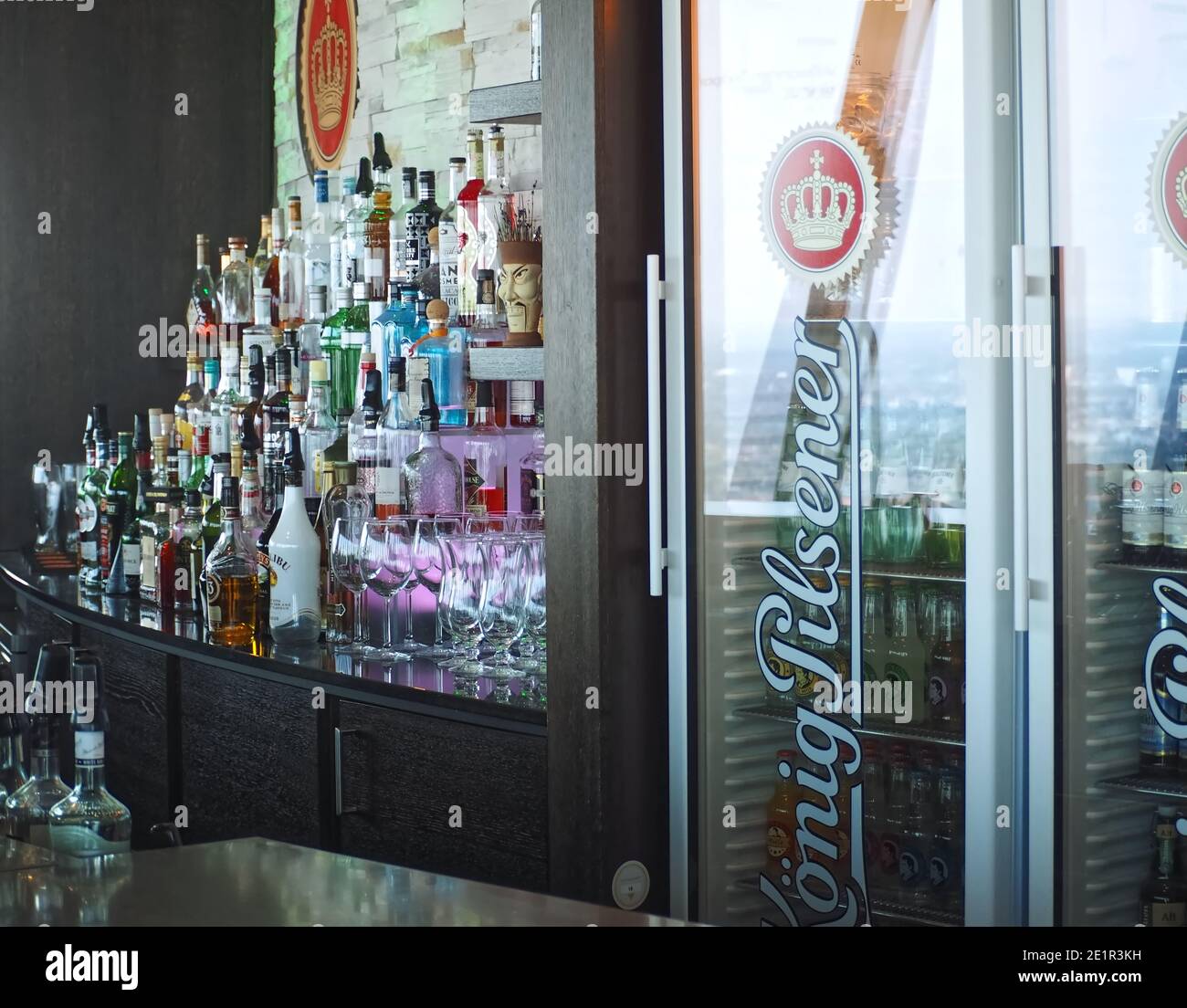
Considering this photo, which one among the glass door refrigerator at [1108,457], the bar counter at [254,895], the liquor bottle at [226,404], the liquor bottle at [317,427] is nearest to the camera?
the bar counter at [254,895]

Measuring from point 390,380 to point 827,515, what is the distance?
101 centimetres

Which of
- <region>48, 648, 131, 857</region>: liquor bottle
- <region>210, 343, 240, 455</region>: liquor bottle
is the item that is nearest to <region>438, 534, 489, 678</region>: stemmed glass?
<region>48, 648, 131, 857</region>: liquor bottle

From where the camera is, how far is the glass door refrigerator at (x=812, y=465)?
2143 mm

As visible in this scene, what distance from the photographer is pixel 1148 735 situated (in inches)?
80.4

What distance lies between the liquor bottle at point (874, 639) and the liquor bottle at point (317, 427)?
134cm

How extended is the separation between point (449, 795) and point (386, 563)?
0.52m

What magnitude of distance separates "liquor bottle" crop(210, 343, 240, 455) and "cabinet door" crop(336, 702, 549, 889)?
50.7 inches

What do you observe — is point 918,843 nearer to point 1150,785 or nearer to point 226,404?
point 1150,785

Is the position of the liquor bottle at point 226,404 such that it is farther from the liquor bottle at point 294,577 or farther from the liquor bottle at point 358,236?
the liquor bottle at point 294,577

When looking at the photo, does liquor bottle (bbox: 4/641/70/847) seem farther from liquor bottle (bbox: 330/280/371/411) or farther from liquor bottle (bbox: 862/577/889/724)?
liquor bottle (bbox: 330/280/371/411)

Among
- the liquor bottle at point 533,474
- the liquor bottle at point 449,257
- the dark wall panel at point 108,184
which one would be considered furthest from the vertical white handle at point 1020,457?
the dark wall panel at point 108,184

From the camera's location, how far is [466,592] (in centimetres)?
256
